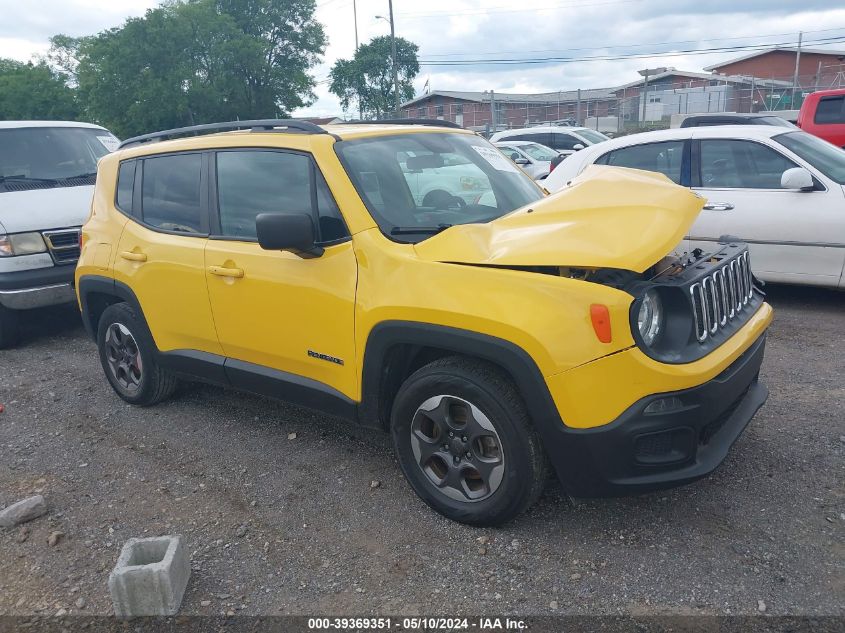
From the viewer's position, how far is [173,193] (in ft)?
13.9

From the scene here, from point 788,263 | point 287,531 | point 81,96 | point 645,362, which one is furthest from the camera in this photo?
point 81,96

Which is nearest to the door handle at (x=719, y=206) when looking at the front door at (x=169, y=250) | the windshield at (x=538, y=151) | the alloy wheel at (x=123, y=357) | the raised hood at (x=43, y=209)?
the front door at (x=169, y=250)

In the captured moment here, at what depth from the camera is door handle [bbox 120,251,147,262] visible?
4262mm

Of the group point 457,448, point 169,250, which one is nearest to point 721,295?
point 457,448

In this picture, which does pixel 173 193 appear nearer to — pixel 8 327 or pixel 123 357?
pixel 123 357

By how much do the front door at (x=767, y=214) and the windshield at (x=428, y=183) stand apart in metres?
2.83

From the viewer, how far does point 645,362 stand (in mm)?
2609

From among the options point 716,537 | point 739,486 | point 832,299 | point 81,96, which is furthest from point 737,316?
point 81,96

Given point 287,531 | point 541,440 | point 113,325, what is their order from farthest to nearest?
point 113,325 < point 287,531 < point 541,440

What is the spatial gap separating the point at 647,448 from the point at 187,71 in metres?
49.4

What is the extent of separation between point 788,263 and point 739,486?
11.0 ft

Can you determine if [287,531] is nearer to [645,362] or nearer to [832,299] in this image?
[645,362]

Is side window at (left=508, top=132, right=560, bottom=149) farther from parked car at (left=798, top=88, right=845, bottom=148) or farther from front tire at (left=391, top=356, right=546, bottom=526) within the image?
front tire at (left=391, top=356, right=546, bottom=526)

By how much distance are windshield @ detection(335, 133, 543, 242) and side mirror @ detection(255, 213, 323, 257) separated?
348 millimetres
